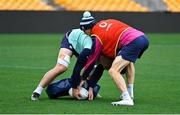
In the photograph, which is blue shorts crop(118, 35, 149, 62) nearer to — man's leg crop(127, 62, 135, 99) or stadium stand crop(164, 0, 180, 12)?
man's leg crop(127, 62, 135, 99)

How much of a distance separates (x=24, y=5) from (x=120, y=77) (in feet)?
72.1

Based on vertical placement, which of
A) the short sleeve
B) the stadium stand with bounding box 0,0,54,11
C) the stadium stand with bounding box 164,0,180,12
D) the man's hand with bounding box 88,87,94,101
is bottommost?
the man's hand with bounding box 88,87,94,101

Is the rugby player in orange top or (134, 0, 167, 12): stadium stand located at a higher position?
(134, 0, 167, 12): stadium stand

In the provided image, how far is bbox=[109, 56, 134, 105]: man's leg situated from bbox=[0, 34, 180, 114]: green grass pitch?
0.66 feet

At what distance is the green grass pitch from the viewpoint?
35.0 feet

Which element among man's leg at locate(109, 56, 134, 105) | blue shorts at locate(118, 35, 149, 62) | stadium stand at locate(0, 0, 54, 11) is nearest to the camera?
man's leg at locate(109, 56, 134, 105)

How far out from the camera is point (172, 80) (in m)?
14.9

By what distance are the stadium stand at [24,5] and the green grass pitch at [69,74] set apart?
6.59 meters

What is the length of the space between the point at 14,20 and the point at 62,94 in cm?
1866

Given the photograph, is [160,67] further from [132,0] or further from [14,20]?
[132,0]

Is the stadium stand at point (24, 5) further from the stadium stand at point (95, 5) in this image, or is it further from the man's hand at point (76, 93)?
the man's hand at point (76, 93)

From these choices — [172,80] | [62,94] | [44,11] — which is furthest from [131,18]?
[62,94]

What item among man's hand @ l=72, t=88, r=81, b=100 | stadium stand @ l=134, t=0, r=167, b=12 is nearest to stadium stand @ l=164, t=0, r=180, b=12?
stadium stand @ l=134, t=0, r=167, b=12

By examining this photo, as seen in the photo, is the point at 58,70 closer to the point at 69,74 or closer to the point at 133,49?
the point at 133,49
